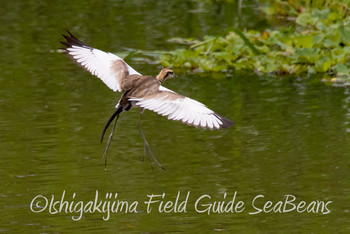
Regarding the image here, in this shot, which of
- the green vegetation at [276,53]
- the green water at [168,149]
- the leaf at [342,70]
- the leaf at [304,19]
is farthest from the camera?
the leaf at [304,19]

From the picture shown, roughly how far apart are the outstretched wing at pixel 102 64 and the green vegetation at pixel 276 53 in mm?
3995

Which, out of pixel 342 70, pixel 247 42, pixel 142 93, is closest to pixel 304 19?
pixel 247 42

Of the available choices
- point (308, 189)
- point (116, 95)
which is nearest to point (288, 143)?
point (308, 189)

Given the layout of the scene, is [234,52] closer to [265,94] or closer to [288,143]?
[265,94]

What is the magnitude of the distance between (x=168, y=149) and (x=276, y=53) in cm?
391

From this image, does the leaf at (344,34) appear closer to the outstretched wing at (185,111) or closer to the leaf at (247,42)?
the leaf at (247,42)

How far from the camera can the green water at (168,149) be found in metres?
7.84

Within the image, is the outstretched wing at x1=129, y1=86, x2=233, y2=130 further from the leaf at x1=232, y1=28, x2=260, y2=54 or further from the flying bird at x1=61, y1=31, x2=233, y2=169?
the leaf at x1=232, y1=28, x2=260, y2=54

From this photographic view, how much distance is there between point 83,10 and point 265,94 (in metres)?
6.34

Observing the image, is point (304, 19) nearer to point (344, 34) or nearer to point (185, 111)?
point (344, 34)

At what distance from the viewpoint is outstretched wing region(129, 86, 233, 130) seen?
7957 mm

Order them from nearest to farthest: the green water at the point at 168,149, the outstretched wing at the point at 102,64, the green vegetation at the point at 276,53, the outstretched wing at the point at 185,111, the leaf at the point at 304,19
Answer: the green water at the point at 168,149, the outstretched wing at the point at 185,111, the outstretched wing at the point at 102,64, the green vegetation at the point at 276,53, the leaf at the point at 304,19

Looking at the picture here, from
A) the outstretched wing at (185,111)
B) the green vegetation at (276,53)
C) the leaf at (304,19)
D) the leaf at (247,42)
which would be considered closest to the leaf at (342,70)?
the green vegetation at (276,53)

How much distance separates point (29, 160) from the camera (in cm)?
940
